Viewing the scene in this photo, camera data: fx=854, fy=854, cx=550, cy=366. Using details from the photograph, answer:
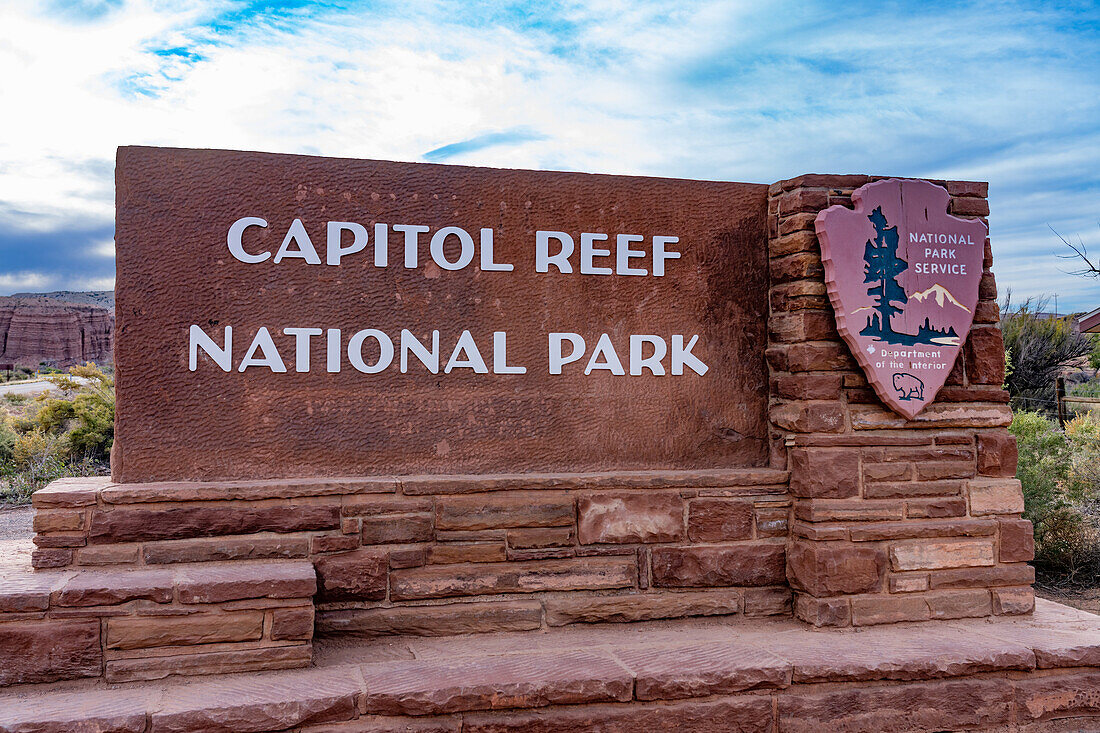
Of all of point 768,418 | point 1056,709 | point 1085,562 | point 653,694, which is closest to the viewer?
point 653,694

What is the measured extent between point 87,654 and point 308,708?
3.11ft

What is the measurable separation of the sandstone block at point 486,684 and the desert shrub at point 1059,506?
189 inches

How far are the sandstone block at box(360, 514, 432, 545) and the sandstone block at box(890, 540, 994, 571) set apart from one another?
233 cm

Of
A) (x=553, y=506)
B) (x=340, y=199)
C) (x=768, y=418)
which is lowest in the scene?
(x=553, y=506)

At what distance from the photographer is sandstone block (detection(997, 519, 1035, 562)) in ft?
14.6

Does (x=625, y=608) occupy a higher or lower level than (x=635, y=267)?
lower

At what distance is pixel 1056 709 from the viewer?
4.01m

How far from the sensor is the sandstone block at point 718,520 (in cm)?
428

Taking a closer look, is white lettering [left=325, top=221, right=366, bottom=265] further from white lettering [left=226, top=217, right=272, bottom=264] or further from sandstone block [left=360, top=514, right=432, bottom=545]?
sandstone block [left=360, top=514, right=432, bottom=545]

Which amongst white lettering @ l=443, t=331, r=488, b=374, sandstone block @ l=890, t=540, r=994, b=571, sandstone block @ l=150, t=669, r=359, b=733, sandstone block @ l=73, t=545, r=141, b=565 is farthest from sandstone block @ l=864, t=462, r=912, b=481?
sandstone block @ l=73, t=545, r=141, b=565

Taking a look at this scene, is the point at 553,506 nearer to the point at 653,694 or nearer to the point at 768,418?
the point at 653,694

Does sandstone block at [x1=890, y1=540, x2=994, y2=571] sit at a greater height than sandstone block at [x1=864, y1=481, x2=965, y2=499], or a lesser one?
lesser

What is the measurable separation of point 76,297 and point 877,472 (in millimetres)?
59994

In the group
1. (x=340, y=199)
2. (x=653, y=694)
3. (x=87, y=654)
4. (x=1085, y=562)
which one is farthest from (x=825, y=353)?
(x=1085, y=562)
